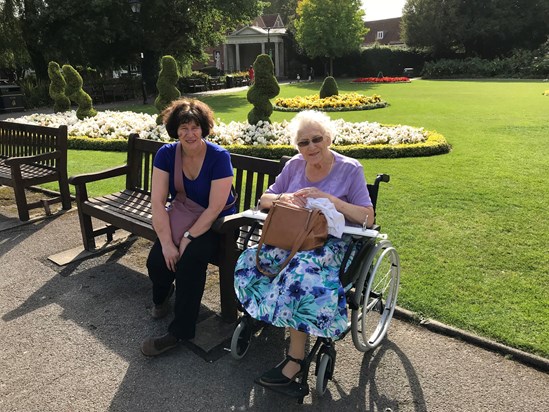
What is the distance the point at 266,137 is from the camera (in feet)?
32.1

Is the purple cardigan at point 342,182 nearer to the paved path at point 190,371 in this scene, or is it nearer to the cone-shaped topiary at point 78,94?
the paved path at point 190,371

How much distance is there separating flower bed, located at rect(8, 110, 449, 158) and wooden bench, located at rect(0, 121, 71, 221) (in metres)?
3.65

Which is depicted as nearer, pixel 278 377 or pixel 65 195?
pixel 278 377

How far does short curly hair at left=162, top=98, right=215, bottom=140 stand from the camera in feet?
10.3

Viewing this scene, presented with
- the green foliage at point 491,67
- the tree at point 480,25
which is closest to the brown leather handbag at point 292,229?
the green foliage at point 491,67

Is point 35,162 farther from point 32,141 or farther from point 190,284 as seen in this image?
point 190,284

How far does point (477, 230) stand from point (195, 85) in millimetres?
28366

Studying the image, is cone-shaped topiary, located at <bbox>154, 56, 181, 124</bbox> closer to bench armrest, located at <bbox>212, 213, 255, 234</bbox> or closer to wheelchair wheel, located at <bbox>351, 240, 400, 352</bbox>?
bench armrest, located at <bbox>212, 213, 255, 234</bbox>

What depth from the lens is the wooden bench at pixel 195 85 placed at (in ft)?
100

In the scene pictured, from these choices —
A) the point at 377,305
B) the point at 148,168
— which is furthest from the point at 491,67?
the point at 377,305

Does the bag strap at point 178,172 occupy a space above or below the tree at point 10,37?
below

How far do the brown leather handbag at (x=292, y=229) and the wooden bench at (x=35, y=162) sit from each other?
13.3 ft

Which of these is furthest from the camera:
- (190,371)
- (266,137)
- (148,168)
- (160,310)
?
(266,137)

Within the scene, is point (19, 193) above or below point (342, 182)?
below
